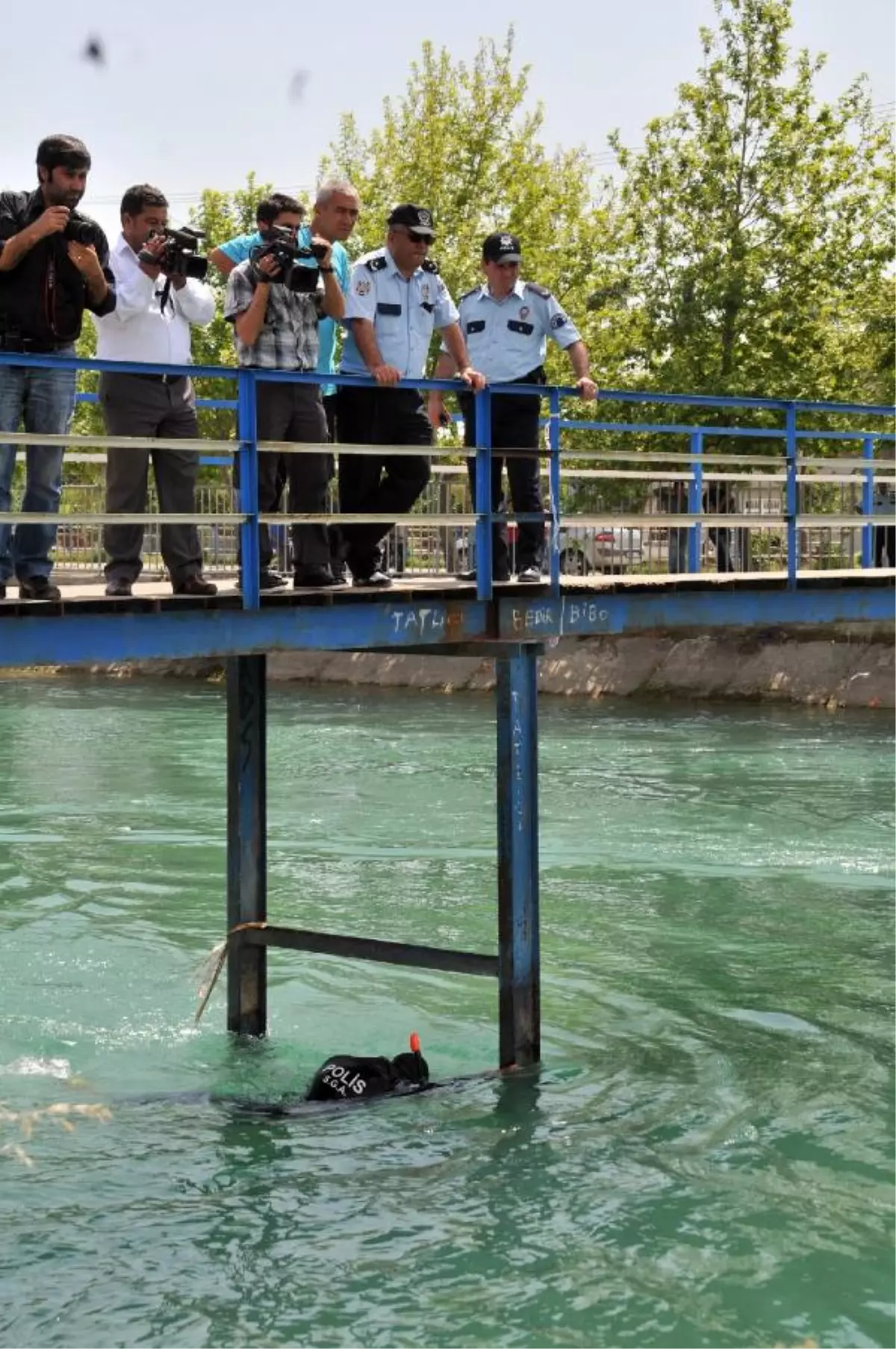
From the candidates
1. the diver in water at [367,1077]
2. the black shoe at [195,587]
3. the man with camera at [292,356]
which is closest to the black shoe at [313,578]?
the man with camera at [292,356]

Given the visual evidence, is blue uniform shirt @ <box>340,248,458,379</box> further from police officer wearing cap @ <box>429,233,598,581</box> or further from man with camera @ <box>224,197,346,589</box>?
police officer wearing cap @ <box>429,233,598,581</box>

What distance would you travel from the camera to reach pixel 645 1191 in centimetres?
961

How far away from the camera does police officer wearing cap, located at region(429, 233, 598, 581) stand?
11117 mm

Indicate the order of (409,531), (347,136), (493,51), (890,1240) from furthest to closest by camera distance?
(347,136) → (493,51) → (409,531) → (890,1240)

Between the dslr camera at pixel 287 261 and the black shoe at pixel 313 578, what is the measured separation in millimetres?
1389

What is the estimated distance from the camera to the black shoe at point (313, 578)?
10.0 metres

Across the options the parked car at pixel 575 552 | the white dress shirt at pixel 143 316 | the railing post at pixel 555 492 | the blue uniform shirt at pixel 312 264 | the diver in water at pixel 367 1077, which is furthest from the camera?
the parked car at pixel 575 552

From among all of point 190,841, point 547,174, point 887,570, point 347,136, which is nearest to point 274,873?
point 190,841

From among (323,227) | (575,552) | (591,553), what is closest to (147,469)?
(323,227)

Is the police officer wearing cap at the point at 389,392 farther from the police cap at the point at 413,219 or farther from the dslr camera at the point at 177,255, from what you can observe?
the dslr camera at the point at 177,255

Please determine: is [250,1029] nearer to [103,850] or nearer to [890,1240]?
[890,1240]

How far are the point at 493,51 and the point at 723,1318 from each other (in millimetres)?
34543

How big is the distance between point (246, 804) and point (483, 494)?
2553mm

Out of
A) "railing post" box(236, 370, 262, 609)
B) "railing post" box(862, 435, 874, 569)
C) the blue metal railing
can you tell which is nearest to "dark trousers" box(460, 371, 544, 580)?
the blue metal railing
